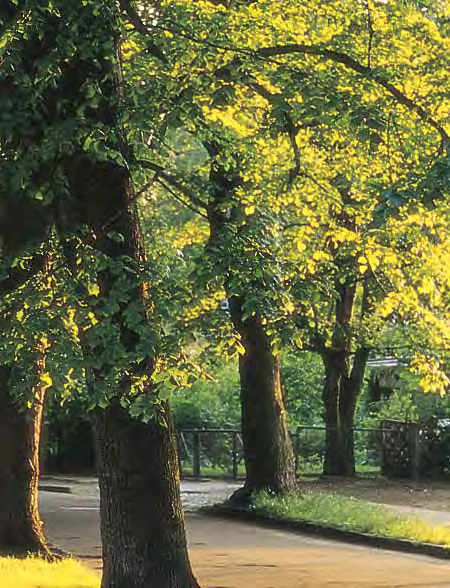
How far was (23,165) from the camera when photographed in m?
9.30

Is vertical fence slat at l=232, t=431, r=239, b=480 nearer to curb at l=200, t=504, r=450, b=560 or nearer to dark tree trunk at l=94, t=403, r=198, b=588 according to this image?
curb at l=200, t=504, r=450, b=560

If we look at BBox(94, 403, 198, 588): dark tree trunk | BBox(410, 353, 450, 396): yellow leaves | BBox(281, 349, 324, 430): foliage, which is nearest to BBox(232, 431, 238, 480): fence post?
BBox(281, 349, 324, 430): foliage

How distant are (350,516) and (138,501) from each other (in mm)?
8521

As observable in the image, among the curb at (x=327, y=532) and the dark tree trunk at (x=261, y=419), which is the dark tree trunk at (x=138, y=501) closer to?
the curb at (x=327, y=532)

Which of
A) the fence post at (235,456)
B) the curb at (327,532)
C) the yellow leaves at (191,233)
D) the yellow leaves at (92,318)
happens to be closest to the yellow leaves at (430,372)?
the curb at (327,532)

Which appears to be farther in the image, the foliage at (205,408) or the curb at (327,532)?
the foliage at (205,408)

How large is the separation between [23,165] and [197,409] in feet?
83.0

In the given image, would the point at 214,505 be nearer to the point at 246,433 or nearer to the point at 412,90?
the point at 246,433

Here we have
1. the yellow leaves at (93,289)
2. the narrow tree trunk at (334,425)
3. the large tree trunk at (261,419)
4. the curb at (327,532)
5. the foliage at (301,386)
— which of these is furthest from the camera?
the foliage at (301,386)

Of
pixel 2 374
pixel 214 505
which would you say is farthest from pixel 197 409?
pixel 2 374

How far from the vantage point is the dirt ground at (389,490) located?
21.8 meters

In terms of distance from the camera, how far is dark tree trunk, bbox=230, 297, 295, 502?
20641mm

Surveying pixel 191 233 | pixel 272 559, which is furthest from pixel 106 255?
pixel 191 233

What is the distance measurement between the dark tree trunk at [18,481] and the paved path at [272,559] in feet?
2.96
